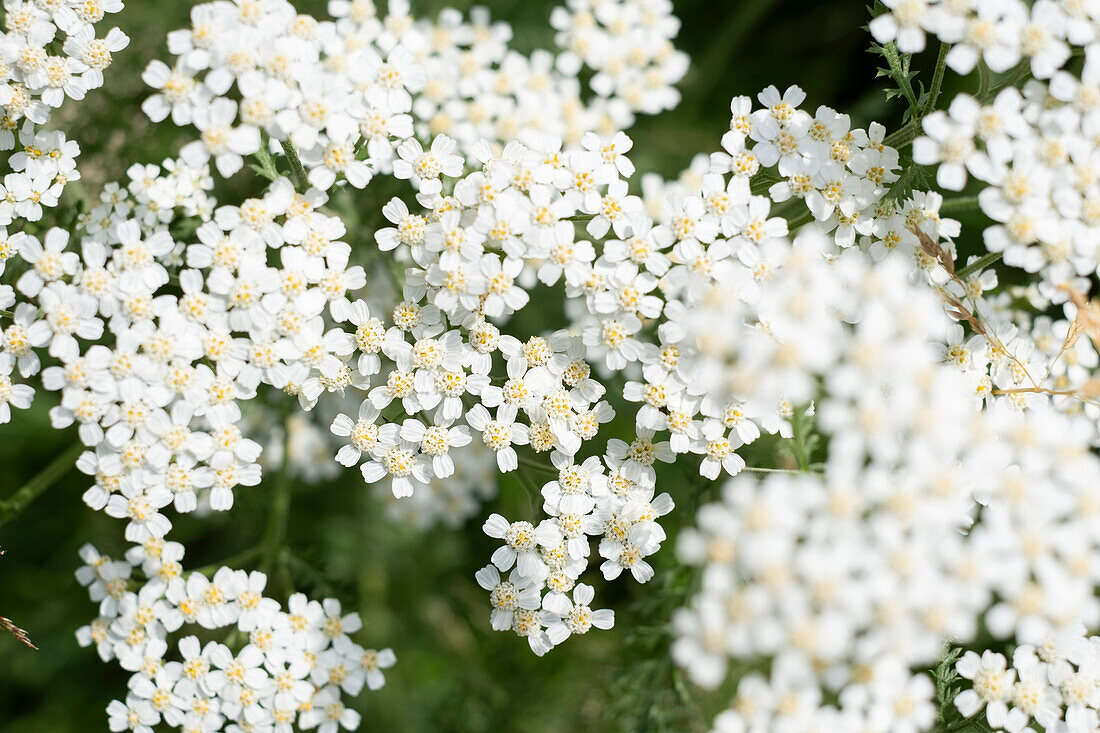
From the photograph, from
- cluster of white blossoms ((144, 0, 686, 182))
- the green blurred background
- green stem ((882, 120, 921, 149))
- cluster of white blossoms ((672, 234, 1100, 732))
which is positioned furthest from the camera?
the green blurred background

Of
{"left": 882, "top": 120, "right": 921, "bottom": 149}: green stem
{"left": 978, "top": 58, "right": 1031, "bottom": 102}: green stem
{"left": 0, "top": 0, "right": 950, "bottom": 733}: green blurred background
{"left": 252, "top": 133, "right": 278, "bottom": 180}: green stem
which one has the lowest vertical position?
{"left": 0, "top": 0, "right": 950, "bottom": 733}: green blurred background

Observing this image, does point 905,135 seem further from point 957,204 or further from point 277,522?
point 277,522

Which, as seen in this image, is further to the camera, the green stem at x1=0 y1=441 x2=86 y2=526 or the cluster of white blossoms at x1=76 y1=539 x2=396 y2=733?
the green stem at x1=0 y1=441 x2=86 y2=526

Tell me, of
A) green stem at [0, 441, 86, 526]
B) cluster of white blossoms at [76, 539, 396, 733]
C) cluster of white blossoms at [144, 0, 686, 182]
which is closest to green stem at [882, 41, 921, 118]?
cluster of white blossoms at [144, 0, 686, 182]

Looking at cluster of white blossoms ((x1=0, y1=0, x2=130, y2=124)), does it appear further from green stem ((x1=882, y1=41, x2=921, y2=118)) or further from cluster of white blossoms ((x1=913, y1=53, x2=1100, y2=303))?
cluster of white blossoms ((x1=913, y1=53, x2=1100, y2=303))

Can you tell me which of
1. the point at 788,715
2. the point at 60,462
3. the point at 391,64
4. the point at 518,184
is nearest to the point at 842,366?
the point at 788,715

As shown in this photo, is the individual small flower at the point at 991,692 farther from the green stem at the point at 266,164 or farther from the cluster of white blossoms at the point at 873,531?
the green stem at the point at 266,164
